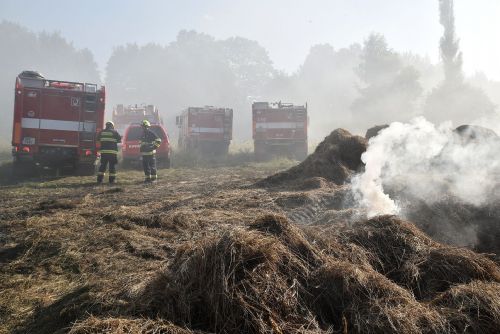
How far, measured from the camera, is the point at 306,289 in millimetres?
3080

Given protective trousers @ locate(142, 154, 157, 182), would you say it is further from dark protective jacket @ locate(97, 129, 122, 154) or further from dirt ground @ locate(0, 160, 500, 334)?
dirt ground @ locate(0, 160, 500, 334)

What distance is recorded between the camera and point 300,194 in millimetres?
7629

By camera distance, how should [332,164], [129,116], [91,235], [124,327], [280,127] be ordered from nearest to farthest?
[124,327] < [91,235] < [332,164] < [280,127] < [129,116]

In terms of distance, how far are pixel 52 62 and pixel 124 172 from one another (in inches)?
2588

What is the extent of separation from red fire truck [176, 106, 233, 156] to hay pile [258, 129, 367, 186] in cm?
1117

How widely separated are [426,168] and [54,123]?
1046cm

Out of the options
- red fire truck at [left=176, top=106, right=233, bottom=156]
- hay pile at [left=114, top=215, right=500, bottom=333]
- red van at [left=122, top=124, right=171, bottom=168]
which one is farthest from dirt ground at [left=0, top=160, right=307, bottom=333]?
red fire truck at [left=176, top=106, right=233, bottom=156]

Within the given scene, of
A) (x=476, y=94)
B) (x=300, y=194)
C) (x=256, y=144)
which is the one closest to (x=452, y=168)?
(x=300, y=194)

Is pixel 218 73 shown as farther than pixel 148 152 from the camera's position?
Yes

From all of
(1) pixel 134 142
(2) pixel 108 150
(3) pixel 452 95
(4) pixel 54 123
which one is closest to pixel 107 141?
(2) pixel 108 150

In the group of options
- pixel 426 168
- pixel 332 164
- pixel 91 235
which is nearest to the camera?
pixel 91 235

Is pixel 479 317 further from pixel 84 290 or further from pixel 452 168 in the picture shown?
pixel 452 168

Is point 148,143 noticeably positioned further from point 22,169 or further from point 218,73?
point 218,73

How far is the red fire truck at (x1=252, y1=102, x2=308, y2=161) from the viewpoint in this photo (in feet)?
A: 65.5
